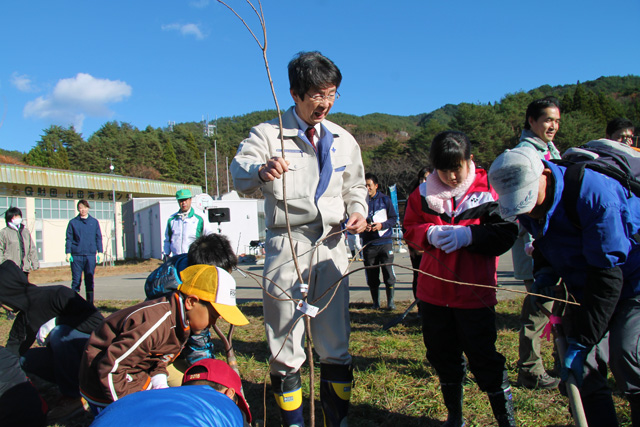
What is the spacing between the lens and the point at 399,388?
293 centimetres

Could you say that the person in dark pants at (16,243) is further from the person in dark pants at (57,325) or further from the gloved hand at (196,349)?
the gloved hand at (196,349)

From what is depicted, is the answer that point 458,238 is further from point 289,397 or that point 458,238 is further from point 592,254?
point 289,397

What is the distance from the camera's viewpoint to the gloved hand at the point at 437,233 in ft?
7.26

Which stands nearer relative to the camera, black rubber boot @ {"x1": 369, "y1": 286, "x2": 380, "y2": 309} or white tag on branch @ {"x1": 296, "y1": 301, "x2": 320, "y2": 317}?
white tag on branch @ {"x1": 296, "y1": 301, "x2": 320, "y2": 317}

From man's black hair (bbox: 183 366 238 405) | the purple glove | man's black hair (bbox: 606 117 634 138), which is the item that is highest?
man's black hair (bbox: 606 117 634 138)

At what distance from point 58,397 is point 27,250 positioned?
5.47m

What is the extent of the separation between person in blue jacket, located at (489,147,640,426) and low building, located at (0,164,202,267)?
26.6 metres

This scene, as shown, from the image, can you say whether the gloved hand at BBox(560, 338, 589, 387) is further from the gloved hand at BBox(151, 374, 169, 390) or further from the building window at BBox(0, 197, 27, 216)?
the building window at BBox(0, 197, 27, 216)

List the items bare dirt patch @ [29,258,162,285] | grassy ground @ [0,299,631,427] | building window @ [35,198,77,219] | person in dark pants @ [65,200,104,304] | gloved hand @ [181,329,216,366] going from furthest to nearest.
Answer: building window @ [35,198,77,219] → bare dirt patch @ [29,258,162,285] → person in dark pants @ [65,200,104,304] → gloved hand @ [181,329,216,366] → grassy ground @ [0,299,631,427]

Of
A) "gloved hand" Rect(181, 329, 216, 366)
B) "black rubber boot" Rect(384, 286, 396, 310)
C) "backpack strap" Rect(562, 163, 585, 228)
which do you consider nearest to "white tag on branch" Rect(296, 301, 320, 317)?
"backpack strap" Rect(562, 163, 585, 228)

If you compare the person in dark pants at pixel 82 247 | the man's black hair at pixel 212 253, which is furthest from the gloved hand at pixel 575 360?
the person in dark pants at pixel 82 247

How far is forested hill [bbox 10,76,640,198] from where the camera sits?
43656mm

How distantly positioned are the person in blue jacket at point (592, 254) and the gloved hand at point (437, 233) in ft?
1.61

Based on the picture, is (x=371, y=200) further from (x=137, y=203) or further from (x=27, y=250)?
(x=137, y=203)
